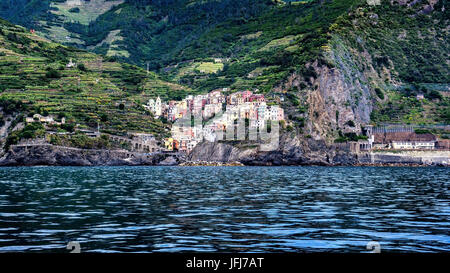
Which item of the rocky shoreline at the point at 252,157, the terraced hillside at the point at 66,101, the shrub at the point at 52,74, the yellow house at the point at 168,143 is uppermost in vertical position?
the shrub at the point at 52,74

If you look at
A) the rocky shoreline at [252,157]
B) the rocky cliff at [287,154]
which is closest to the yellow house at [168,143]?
the rocky shoreline at [252,157]

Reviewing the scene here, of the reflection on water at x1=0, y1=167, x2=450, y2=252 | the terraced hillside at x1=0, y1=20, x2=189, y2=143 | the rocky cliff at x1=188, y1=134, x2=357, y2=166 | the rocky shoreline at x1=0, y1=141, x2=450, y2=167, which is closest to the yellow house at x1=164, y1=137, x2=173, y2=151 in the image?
the terraced hillside at x1=0, y1=20, x2=189, y2=143

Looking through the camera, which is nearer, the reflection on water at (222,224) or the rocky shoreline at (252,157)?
the reflection on water at (222,224)

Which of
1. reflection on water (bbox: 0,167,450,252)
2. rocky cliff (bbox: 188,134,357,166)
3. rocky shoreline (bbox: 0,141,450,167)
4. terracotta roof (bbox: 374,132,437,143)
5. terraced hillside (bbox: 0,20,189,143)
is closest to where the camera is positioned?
reflection on water (bbox: 0,167,450,252)

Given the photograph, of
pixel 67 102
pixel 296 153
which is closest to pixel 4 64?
pixel 67 102

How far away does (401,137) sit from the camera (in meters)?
180

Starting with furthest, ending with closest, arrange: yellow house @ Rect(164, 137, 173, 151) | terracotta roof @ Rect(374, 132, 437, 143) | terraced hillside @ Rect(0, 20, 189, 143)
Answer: yellow house @ Rect(164, 137, 173, 151)
terracotta roof @ Rect(374, 132, 437, 143)
terraced hillside @ Rect(0, 20, 189, 143)

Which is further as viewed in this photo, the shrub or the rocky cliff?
the shrub

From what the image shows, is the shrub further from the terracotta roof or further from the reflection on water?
the reflection on water

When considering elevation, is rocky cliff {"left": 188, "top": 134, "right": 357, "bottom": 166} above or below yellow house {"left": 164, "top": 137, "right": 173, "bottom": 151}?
below

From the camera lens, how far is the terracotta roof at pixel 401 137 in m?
177

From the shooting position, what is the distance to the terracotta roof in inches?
6964

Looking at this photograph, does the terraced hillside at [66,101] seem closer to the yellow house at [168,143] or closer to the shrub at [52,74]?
the shrub at [52,74]

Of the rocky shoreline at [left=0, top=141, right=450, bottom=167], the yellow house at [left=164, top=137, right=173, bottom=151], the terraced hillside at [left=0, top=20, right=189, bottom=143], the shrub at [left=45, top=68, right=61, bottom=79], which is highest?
the shrub at [left=45, top=68, right=61, bottom=79]
